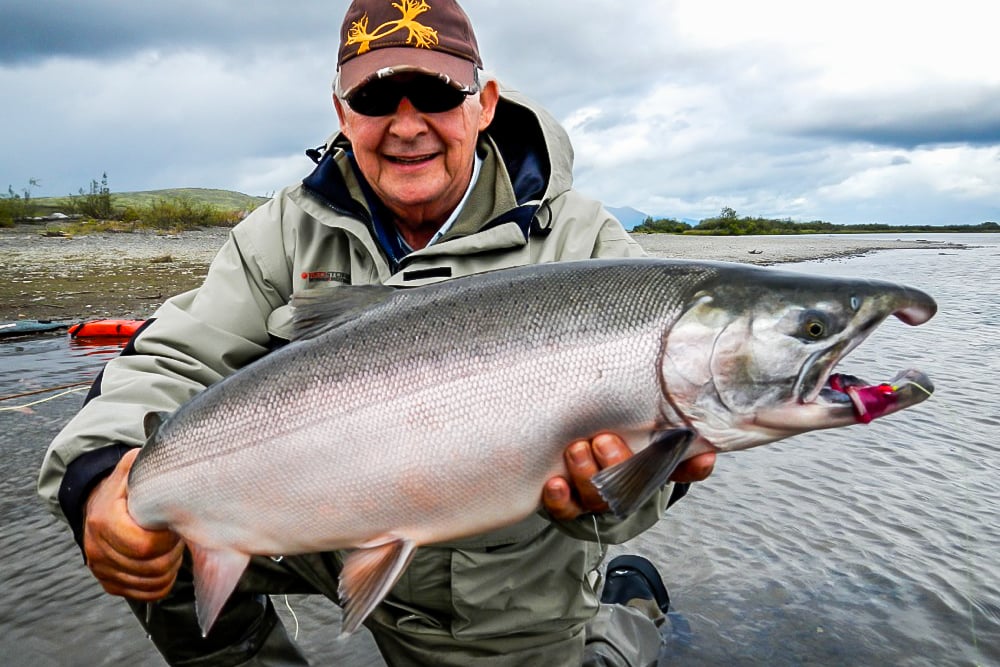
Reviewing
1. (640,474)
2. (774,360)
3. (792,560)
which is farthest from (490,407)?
(792,560)

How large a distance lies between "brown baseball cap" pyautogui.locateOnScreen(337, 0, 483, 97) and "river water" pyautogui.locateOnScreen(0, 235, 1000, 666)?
Answer: 2495 mm

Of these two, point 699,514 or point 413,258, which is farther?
point 699,514

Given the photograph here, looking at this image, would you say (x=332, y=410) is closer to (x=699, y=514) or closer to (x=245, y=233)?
(x=245, y=233)

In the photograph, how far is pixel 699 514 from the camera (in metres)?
4.88

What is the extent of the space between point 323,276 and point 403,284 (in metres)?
0.41

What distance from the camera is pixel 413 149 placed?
300cm

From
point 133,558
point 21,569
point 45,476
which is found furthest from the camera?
point 21,569

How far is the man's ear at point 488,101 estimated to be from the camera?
322 centimetres

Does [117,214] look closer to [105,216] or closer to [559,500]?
[105,216]

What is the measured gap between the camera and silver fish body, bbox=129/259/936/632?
2.08 m

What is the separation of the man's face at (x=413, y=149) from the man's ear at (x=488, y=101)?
0.12 meters

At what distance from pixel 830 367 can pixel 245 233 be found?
7.60 feet

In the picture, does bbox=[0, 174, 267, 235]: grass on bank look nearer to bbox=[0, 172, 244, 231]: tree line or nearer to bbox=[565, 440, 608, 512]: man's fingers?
bbox=[0, 172, 244, 231]: tree line

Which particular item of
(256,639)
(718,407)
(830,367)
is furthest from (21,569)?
(830,367)
